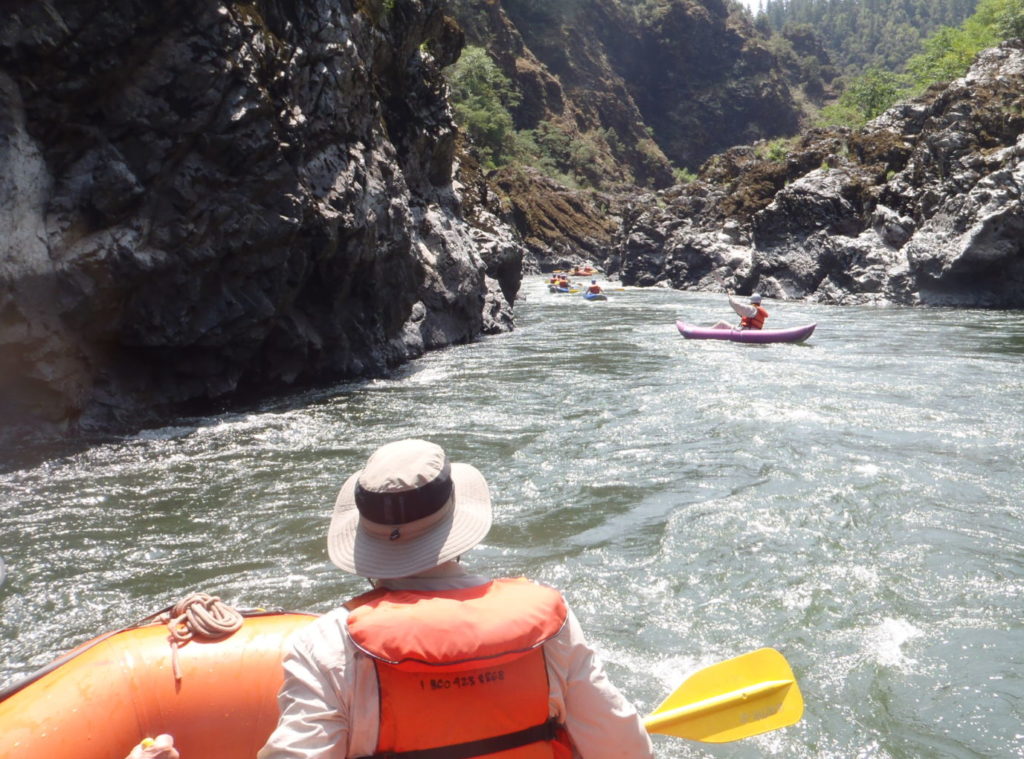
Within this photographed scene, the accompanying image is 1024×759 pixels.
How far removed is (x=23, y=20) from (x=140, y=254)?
221 cm

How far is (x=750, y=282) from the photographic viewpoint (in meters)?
29.0

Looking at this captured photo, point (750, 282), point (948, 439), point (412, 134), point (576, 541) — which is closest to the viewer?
point (576, 541)

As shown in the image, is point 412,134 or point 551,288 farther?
point 551,288

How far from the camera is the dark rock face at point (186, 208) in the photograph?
704 centimetres

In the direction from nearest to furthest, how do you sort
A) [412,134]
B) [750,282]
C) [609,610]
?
[609,610]
[412,134]
[750,282]

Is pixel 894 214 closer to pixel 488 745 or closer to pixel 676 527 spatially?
pixel 676 527

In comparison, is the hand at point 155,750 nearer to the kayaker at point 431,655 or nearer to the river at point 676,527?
the kayaker at point 431,655

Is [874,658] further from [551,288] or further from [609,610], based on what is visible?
[551,288]

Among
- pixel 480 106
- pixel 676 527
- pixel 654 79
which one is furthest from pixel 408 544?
pixel 654 79

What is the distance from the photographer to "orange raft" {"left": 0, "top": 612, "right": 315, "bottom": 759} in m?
2.01

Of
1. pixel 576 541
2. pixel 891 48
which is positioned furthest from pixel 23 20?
pixel 891 48

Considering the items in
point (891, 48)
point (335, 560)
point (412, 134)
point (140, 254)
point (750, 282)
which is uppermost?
point (891, 48)

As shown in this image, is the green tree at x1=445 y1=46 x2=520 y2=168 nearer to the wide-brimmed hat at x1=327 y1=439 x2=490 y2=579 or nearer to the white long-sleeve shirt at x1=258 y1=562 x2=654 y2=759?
the wide-brimmed hat at x1=327 y1=439 x2=490 y2=579

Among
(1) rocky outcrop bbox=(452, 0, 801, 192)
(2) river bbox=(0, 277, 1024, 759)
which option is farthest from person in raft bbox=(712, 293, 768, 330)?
(1) rocky outcrop bbox=(452, 0, 801, 192)
